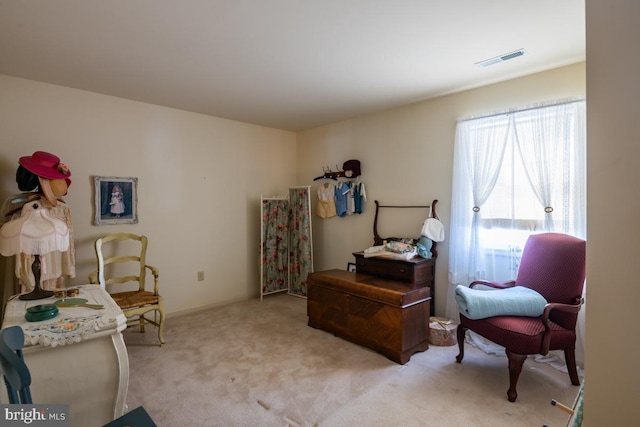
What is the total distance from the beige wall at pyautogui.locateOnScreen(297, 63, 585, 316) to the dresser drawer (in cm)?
51

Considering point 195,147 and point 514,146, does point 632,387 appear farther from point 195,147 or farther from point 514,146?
point 195,147

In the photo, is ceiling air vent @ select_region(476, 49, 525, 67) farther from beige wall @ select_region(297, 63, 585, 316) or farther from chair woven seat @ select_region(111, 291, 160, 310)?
chair woven seat @ select_region(111, 291, 160, 310)

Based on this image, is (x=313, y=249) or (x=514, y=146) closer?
(x=514, y=146)

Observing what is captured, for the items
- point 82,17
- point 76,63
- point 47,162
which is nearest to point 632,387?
point 82,17

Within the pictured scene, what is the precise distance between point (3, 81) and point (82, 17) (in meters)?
1.57

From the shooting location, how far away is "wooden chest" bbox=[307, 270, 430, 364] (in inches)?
103

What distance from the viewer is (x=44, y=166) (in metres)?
2.36

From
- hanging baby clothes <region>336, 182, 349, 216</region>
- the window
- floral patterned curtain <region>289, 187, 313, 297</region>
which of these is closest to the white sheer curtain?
the window

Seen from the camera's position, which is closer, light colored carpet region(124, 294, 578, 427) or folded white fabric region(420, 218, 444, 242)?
light colored carpet region(124, 294, 578, 427)

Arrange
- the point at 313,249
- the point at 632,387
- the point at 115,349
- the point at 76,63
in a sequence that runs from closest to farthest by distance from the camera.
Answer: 1. the point at 632,387
2. the point at 115,349
3. the point at 76,63
4. the point at 313,249

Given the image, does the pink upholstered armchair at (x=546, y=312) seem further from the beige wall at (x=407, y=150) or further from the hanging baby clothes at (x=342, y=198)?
the hanging baby clothes at (x=342, y=198)

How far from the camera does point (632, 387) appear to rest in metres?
0.94

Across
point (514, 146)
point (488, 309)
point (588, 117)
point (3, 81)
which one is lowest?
point (488, 309)

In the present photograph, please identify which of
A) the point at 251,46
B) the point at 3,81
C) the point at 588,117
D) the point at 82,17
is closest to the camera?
the point at 588,117
